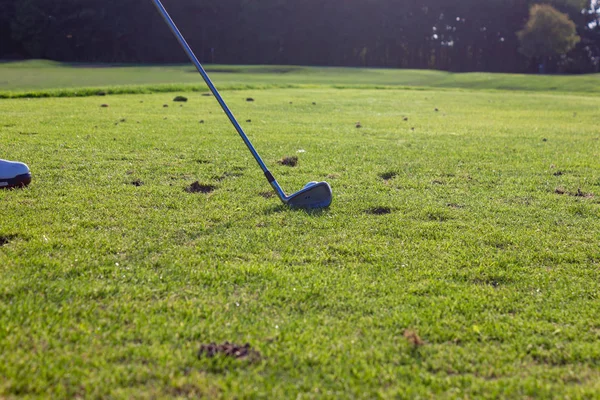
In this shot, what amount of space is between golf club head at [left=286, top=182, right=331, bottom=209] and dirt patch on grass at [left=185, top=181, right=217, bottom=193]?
102 centimetres

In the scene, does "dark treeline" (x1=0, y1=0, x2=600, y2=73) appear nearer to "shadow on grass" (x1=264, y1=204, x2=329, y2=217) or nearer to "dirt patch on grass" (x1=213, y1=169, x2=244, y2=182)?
"dirt patch on grass" (x1=213, y1=169, x2=244, y2=182)

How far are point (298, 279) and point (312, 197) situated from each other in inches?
67.8

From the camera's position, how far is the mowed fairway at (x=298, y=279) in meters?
2.42

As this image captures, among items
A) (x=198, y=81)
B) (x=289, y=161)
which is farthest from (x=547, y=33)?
(x=289, y=161)

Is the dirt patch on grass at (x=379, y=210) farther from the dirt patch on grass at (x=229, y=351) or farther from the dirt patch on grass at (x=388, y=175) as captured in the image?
the dirt patch on grass at (x=229, y=351)

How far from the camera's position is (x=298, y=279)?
3369mm

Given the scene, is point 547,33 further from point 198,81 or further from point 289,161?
point 289,161

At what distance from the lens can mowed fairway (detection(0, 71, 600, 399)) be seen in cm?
242

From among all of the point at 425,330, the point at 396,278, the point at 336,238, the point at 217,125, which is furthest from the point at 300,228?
the point at 217,125

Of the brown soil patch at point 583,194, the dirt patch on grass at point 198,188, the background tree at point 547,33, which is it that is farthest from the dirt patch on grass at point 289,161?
the background tree at point 547,33

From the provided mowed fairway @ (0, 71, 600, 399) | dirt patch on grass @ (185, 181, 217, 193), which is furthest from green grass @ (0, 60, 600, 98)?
mowed fairway @ (0, 71, 600, 399)

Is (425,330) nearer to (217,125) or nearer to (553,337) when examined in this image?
(553,337)

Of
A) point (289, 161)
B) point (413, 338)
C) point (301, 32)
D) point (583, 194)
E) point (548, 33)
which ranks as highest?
point (301, 32)

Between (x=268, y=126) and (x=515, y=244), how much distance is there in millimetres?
7226
